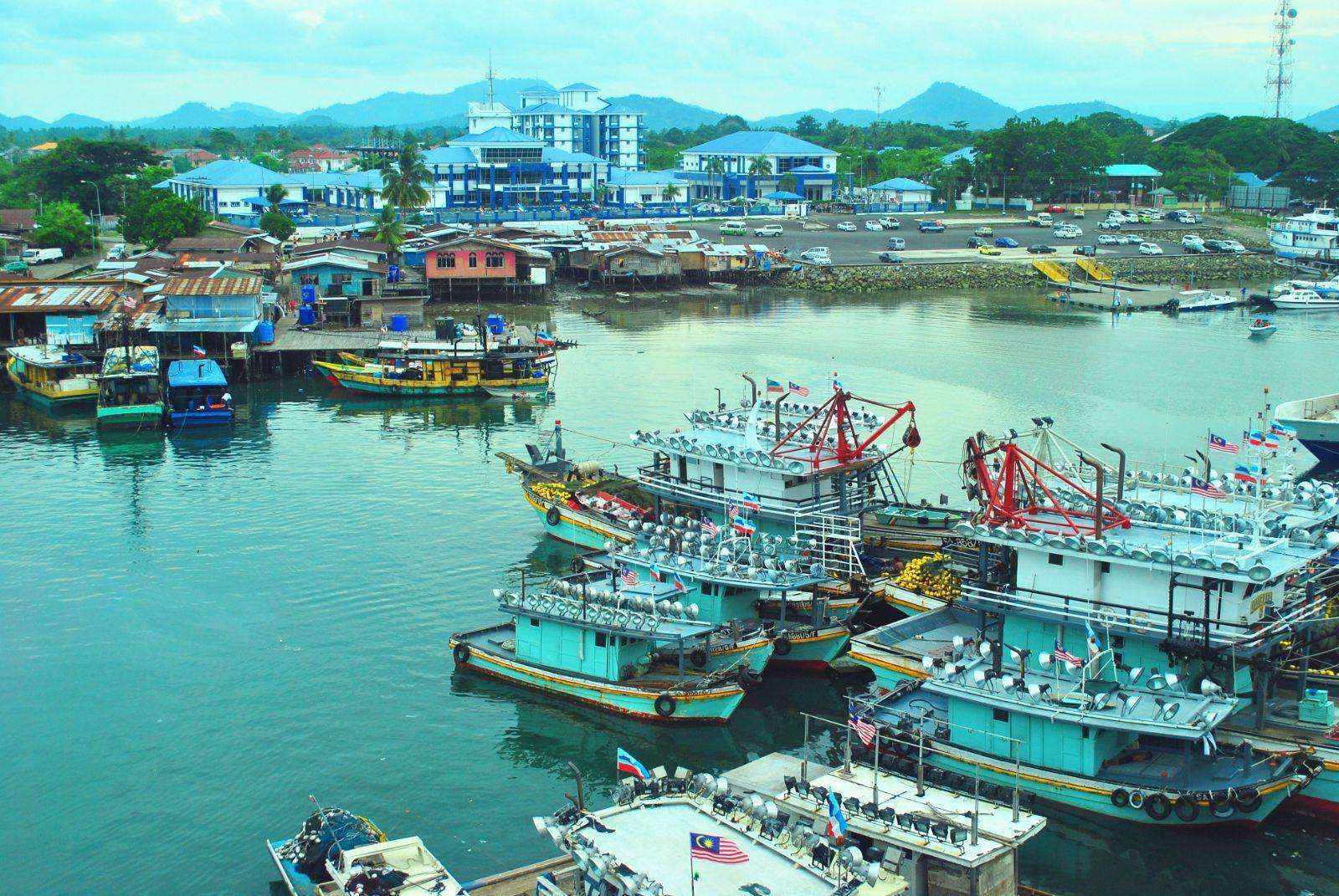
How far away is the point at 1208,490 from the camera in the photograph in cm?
3303

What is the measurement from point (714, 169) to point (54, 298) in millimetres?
89806

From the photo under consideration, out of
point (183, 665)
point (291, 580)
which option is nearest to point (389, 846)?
point (183, 665)

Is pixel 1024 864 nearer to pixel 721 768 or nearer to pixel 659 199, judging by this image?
pixel 721 768

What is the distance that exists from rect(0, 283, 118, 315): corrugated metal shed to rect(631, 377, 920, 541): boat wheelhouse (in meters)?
42.4

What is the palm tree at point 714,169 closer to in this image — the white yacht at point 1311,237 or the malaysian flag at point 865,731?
the white yacht at point 1311,237

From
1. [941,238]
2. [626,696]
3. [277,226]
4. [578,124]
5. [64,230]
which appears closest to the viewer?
[626,696]

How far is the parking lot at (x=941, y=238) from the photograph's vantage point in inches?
4500

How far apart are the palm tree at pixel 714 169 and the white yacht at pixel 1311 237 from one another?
58.1 meters

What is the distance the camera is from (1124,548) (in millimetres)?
28219

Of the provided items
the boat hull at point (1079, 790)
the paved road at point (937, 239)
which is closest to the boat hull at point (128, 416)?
the boat hull at point (1079, 790)

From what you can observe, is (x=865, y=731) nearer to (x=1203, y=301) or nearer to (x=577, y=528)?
(x=577, y=528)

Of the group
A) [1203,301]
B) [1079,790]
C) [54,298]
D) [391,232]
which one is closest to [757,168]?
[391,232]

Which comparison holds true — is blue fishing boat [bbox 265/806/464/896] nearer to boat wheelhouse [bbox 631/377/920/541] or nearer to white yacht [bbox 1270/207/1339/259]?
boat wheelhouse [bbox 631/377/920/541]

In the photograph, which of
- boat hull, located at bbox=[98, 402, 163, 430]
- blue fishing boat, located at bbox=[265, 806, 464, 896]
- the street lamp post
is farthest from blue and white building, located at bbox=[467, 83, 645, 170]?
blue fishing boat, located at bbox=[265, 806, 464, 896]
